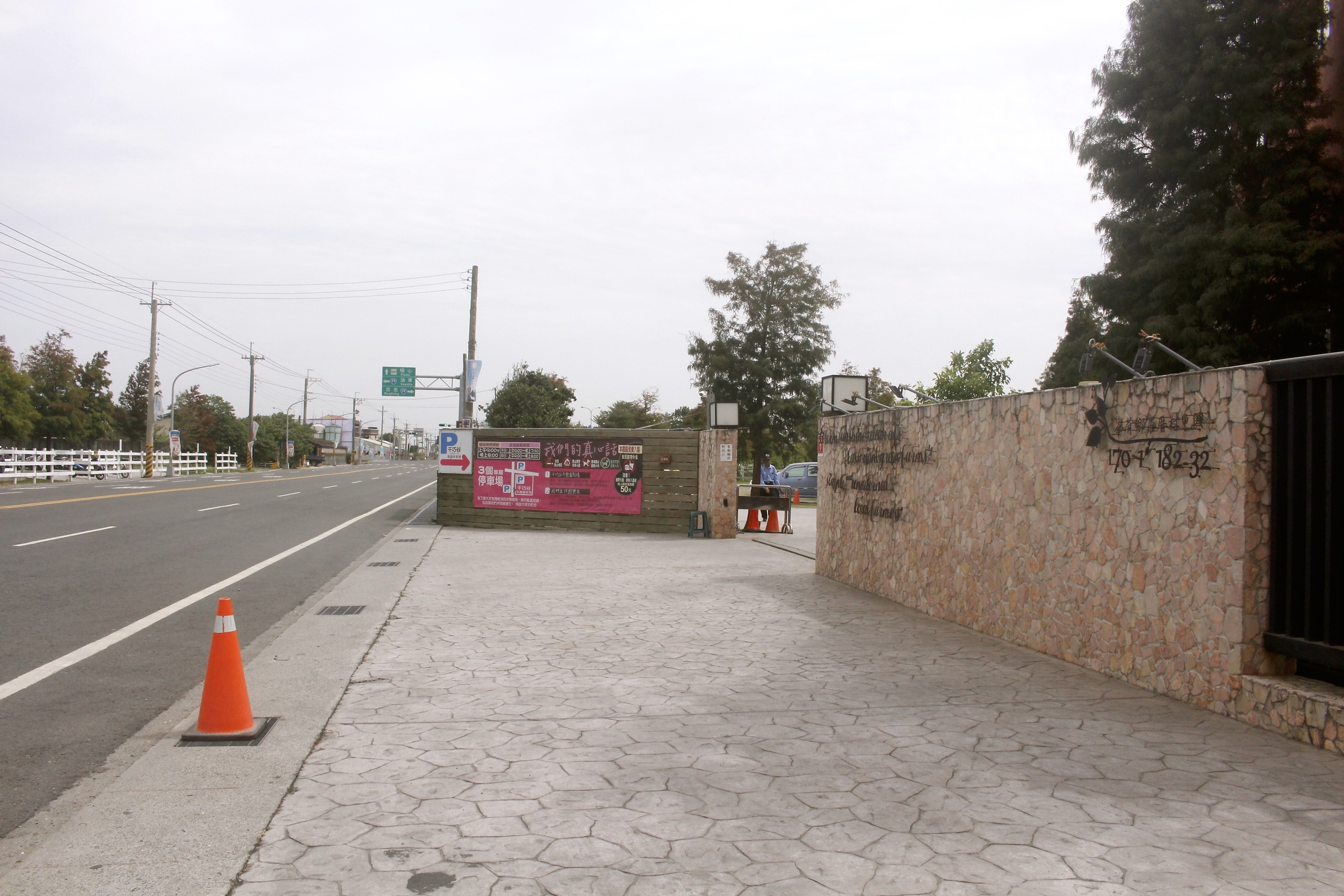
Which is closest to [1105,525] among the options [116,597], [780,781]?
[780,781]

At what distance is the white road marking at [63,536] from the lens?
13391 millimetres

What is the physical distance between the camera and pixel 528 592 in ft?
34.3

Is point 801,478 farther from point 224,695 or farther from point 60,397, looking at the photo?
point 60,397

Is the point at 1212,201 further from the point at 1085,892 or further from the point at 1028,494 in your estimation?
the point at 1085,892

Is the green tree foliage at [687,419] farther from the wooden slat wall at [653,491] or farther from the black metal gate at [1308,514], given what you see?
the black metal gate at [1308,514]

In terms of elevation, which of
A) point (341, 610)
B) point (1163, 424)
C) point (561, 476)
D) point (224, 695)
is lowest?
point (341, 610)

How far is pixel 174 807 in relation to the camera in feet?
12.9

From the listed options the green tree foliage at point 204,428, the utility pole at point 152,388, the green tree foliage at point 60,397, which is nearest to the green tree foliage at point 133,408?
the green tree foliage at point 204,428

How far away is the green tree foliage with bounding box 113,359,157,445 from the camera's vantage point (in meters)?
90.7

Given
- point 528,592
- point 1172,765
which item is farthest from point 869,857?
point 528,592

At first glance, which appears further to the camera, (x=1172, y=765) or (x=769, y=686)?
(x=769, y=686)

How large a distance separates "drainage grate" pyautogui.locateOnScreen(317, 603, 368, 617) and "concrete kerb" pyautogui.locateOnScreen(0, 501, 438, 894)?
7.41 feet

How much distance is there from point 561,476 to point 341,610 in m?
11.1

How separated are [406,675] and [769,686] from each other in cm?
248
